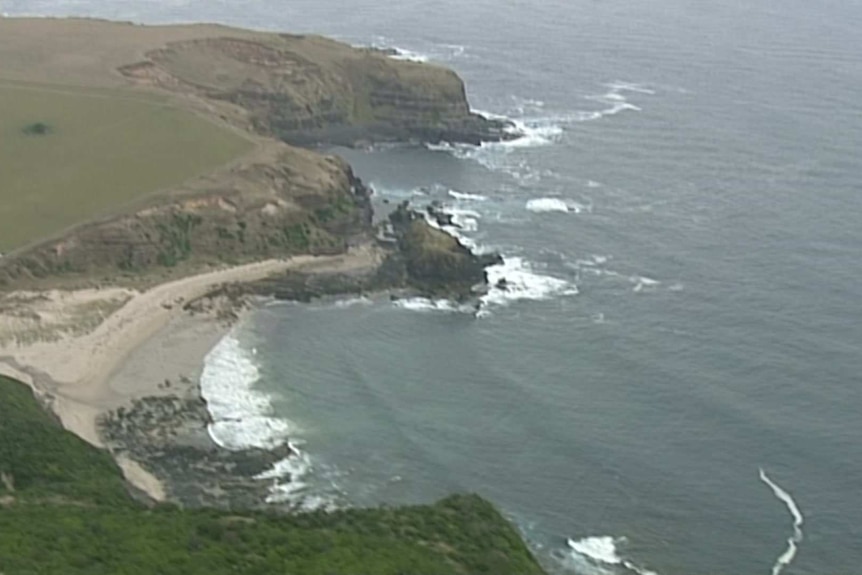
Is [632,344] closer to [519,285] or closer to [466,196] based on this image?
[519,285]

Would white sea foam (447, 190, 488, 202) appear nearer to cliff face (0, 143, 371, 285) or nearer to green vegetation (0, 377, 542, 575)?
cliff face (0, 143, 371, 285)

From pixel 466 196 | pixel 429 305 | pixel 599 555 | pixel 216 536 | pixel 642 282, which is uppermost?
pixel 216 536

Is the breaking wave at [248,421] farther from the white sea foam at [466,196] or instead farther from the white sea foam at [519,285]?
the white sea foam at [466,196]

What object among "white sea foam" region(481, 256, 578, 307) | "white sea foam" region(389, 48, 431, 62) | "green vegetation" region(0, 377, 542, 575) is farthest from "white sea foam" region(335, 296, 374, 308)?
"white sea foam" region(389, 48, 431, 62)

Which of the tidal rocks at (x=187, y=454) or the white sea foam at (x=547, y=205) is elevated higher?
the white sea foam at (x=547, y=205)

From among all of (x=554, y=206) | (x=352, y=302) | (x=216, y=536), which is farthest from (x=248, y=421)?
(x=554, y=206)

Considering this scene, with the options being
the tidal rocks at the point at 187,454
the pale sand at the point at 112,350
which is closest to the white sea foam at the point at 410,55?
the pale sand at the point at 112,350

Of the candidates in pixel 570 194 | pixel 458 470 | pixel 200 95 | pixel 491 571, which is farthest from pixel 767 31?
pixel 491 571
